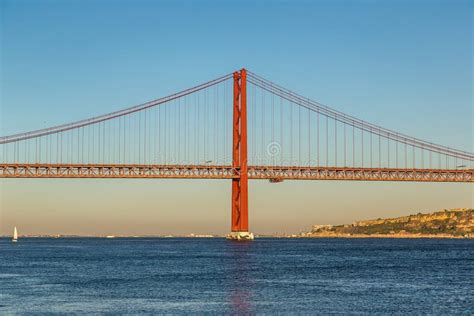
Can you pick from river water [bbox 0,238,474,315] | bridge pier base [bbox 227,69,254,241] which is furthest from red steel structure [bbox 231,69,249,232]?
river water [bbox 0,238,474,315]

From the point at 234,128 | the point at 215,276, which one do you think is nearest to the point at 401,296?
the point at 215,276

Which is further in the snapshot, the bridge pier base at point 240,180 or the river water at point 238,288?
the bridge pier base at point 240,180

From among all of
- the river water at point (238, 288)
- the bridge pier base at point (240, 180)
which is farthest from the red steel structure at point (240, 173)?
the river water at point (238, 288)

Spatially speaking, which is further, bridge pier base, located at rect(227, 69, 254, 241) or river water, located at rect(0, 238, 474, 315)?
bridge pier base, located at rect(227, 69, 254, 241)

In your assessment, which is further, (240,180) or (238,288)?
(240,180)

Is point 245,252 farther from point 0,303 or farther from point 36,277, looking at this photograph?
point 0,303

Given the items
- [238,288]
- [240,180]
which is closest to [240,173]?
[240,180]

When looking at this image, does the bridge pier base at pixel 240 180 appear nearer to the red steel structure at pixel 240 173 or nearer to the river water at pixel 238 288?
the red steel structure at pixel 240 173

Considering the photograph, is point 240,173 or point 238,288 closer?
point 238,288

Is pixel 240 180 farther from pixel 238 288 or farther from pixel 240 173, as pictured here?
pixel 238 288

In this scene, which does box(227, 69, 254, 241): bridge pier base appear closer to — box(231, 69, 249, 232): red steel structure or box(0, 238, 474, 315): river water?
box(231, 69, 249, 232): red steel structure

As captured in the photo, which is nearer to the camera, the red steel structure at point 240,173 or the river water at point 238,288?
the river water at point 238,288
